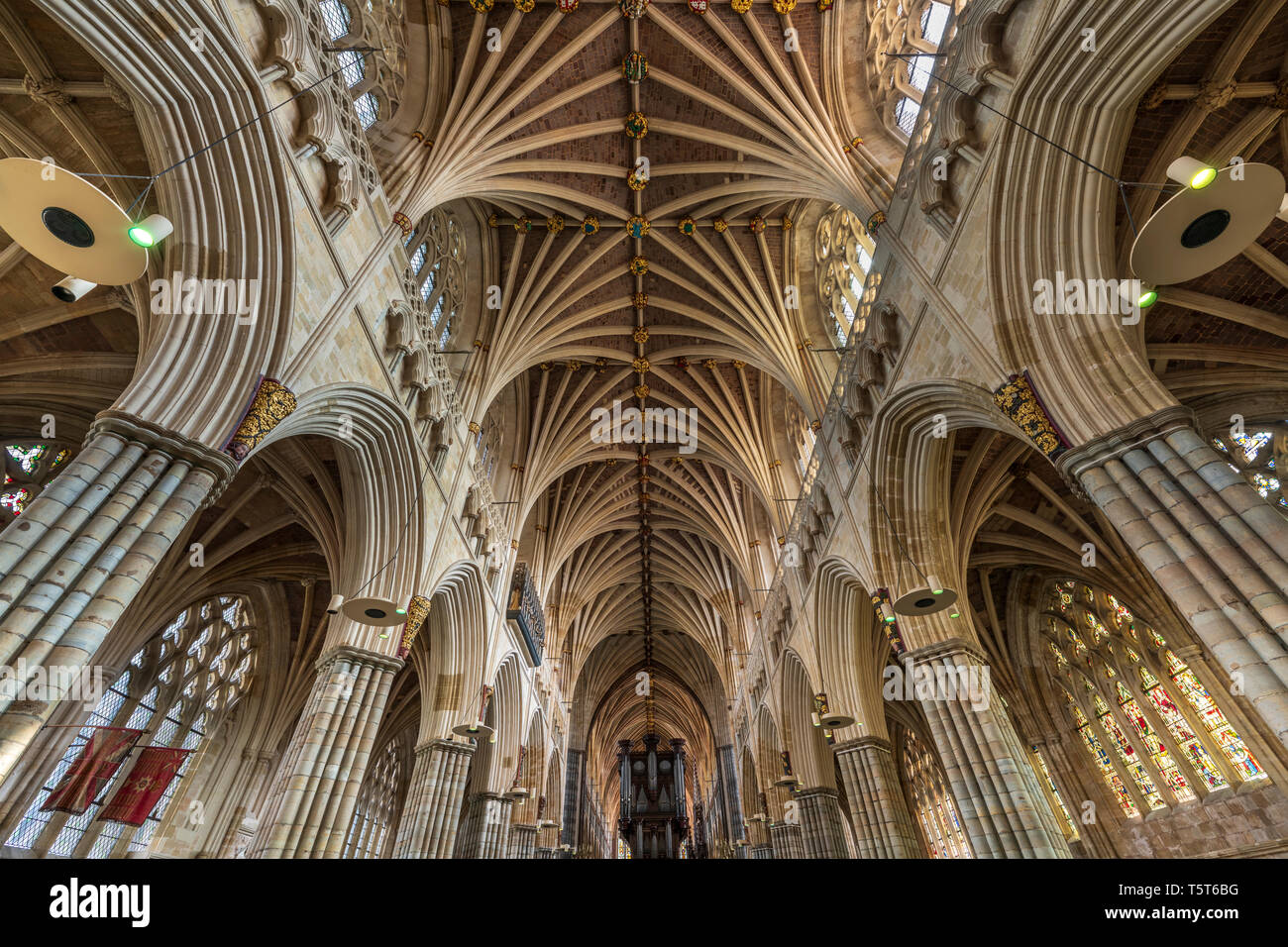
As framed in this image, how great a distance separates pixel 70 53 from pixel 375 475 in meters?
6.59

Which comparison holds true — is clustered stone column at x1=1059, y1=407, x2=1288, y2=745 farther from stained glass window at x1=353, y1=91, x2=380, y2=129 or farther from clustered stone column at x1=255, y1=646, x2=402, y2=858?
stained glass window at x1=353, y1=91, x2=380, y2=129

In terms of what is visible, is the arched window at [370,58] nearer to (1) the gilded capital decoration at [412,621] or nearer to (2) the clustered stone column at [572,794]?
(1) the gilded capital decoration at [412,621]

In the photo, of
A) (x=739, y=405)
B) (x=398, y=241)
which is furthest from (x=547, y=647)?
(x=398, y=241)

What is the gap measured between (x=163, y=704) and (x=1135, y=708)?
2354cm

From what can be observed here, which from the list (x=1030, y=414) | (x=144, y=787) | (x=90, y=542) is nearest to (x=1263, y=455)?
(x=1030, y=414)

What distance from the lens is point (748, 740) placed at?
84.9 feet

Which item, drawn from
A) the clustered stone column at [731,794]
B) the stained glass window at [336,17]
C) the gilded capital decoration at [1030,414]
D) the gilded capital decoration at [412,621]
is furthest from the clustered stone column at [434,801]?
the clustered stone column at [731,794]

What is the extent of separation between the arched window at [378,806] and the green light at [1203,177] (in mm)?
23804

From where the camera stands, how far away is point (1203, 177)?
4.48 meters

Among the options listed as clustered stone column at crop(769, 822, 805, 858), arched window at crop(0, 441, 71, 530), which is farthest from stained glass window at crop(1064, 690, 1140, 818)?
arched window at crop(0, 441, 71, 530)

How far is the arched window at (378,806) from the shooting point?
2062cm

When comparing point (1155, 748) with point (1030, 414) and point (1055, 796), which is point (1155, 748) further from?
point (1030, 414)

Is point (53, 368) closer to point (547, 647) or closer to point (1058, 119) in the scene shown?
point (1058, 119)

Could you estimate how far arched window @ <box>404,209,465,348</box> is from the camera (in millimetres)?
13748
